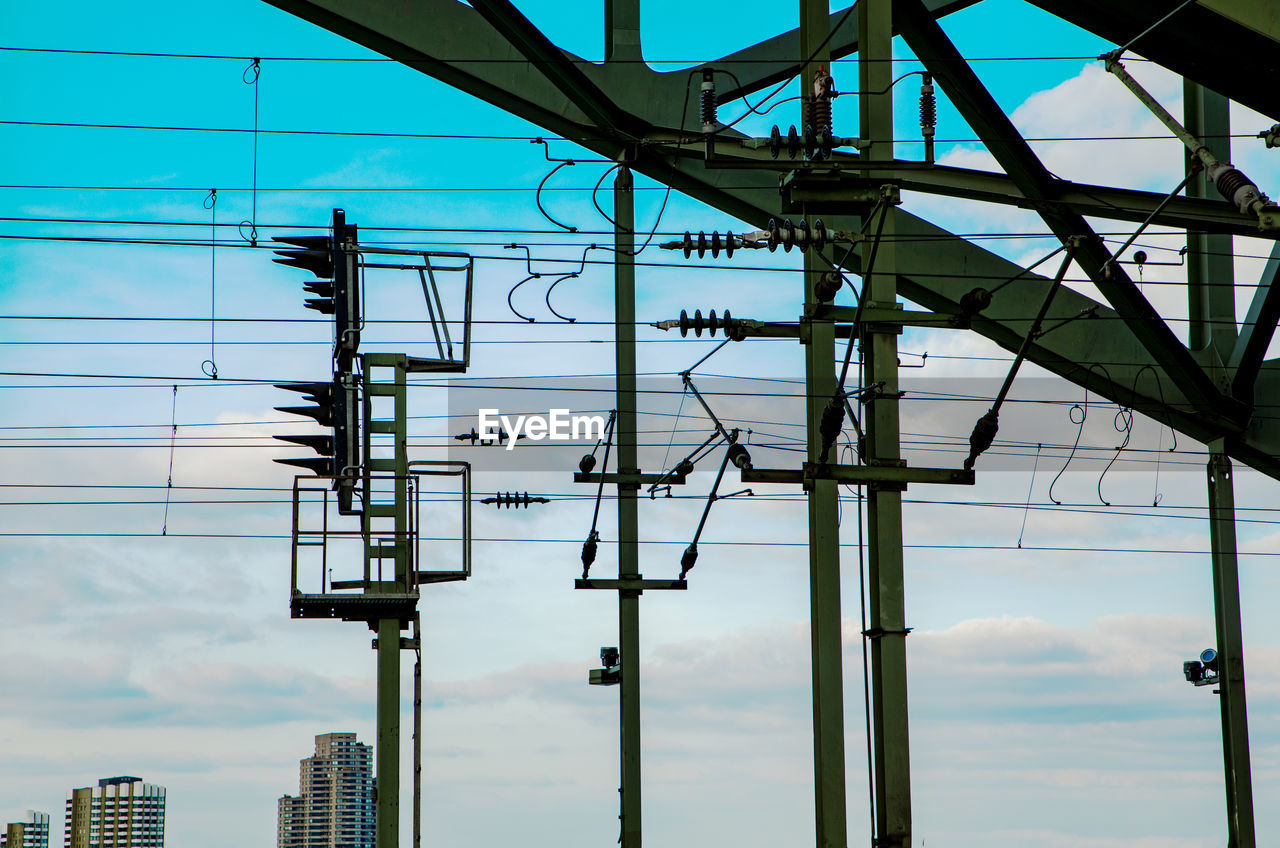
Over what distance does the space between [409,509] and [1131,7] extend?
8.35m

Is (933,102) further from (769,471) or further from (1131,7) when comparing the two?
(769,471)

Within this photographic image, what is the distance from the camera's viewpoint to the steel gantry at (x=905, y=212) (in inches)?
462

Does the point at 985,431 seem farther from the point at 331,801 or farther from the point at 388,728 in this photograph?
the point at 331,801

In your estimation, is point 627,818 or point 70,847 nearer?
point 627,818

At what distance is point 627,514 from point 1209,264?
29.3 ft

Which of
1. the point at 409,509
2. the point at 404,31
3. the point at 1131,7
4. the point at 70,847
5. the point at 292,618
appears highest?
the point at 404,31

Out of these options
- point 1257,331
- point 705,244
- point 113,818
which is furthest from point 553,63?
point 113,818

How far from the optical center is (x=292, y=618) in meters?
13.5

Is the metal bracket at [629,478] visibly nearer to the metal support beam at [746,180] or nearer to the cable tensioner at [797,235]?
the metal support beam at [746,180]

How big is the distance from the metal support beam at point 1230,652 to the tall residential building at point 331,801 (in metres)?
20.6

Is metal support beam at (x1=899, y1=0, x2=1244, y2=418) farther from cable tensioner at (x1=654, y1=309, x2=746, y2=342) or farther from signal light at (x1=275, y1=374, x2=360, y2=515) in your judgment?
signal light at (x1=275, y1=374, x2=360, y2=515)

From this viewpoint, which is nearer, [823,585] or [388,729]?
[823,585]

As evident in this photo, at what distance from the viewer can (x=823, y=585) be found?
12.7 m

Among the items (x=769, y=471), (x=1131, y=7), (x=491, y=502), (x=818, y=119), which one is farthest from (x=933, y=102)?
(x=491, y=502)
